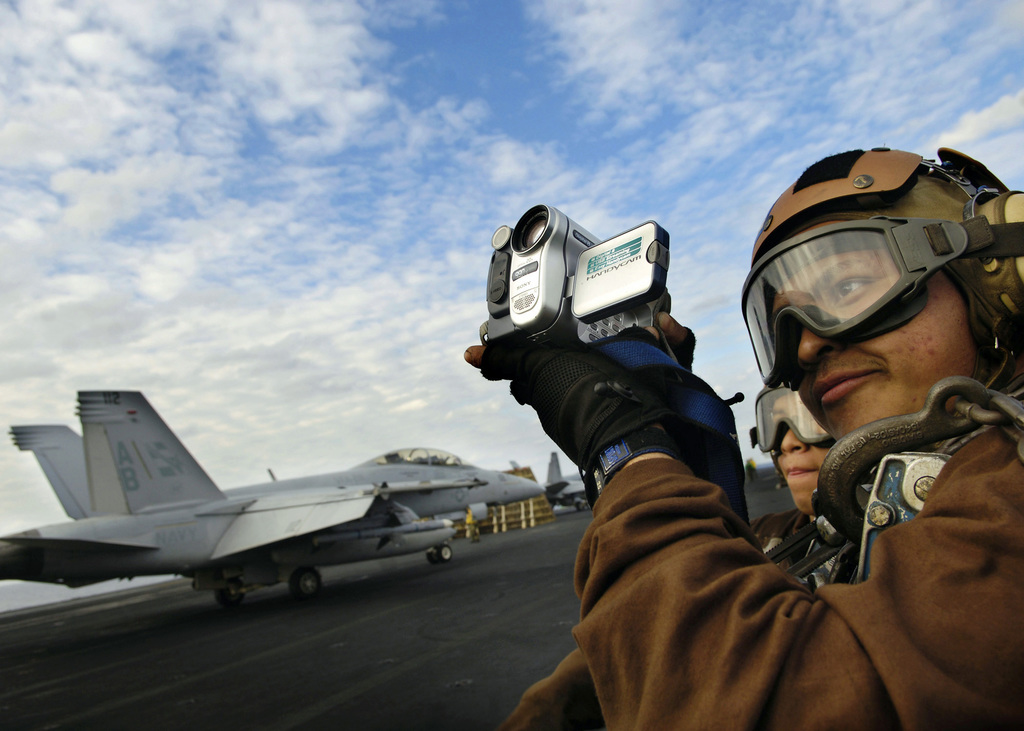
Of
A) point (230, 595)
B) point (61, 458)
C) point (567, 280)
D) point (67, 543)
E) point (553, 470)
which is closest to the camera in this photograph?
point (567, 280)

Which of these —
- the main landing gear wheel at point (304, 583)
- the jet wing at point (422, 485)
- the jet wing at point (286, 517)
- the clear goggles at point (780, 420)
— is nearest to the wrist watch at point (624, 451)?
the clear goggles at point (780, 420)

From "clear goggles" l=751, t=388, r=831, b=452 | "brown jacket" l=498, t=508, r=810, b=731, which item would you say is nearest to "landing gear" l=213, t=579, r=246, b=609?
"clear goggles" l=751, t=388, r=831, b=452

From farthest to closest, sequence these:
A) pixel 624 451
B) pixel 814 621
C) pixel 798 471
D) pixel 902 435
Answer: pixel 798 471 → pixel 624 451 → pixel 902 435 → pixel 814 621

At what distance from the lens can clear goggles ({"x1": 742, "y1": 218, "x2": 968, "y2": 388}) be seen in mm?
1076

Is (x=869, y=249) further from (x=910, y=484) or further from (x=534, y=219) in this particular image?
(x=534, y=219)

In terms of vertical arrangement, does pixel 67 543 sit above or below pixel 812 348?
above

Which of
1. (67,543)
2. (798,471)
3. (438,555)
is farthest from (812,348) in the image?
(438,555)

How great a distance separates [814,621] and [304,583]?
13.3 meters

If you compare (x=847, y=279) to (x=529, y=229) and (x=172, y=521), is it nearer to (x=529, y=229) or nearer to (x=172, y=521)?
(x=529, y=229)

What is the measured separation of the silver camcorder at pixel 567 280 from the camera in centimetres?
122

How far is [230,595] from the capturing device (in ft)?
42.2

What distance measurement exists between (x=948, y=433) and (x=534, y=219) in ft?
3.06

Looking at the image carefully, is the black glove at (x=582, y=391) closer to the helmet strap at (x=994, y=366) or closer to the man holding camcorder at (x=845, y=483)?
the man holding camcorder at (x=845, y=483)

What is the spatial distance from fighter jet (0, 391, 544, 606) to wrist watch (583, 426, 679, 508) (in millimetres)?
11669
